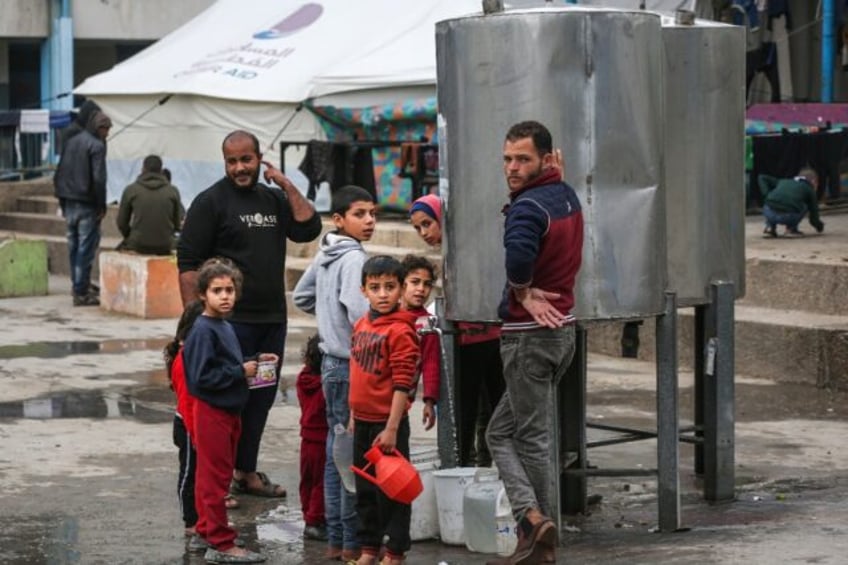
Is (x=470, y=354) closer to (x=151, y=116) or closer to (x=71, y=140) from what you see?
(x=71, y=140)

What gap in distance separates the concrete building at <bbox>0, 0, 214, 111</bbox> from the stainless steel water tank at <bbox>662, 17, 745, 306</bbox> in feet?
73.9

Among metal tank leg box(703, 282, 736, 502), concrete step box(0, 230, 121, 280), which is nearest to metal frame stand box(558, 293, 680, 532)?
metal tank leg box(703, 282, 736, 502)

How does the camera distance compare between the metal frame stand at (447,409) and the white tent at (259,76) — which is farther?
the white tent at (259,76)

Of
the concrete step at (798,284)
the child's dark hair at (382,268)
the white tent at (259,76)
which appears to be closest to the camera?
the child's dark hair at (382,268)

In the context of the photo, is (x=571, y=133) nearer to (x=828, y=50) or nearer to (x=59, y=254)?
(x=828, y=50)

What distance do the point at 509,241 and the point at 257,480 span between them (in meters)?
2.72

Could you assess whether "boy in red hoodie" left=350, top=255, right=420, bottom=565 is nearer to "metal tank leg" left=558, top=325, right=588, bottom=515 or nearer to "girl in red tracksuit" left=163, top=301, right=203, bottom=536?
"girl in red tracksuit" left=163, top=301, right=203, bottom=536

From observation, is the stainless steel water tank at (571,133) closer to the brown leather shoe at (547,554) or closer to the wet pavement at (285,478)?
the brown leather shoe at (547,554)

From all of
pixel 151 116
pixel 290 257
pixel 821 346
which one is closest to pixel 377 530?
pixel 821 346


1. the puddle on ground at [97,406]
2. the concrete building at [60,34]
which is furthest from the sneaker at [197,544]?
the concrete building at [60,34]

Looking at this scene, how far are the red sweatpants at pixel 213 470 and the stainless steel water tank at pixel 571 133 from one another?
1.15 meters

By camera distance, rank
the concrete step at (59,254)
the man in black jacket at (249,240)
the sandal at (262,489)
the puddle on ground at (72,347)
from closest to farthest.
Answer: the man in black jacket at (249,240) < the sandal at (262,489) < the puddle on ground at (72,347) < the concrete step at (59,254)

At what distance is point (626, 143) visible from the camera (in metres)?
7.99

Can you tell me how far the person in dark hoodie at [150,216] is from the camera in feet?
57.7
